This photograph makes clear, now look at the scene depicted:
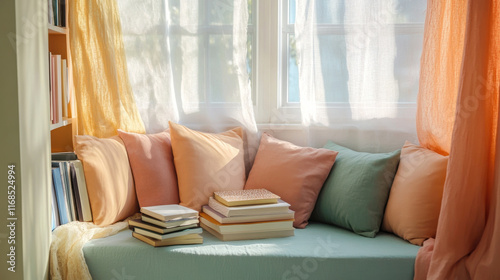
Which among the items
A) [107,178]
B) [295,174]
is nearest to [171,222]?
[107,178]

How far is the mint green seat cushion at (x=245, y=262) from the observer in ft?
7.05

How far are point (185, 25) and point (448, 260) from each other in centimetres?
165

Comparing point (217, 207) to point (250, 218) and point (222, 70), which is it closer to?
point (250, 218)

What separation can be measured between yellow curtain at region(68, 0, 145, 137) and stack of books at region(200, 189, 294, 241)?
2.34ft

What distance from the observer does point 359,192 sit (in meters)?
2.44

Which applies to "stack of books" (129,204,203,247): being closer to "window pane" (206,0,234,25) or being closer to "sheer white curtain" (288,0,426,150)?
"sheer white curtain" (288,0,426,150)

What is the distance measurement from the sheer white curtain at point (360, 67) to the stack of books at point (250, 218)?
1.84ft

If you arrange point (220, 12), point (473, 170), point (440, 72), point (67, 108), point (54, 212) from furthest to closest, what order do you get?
point (220, 12)
point (67, 108)
point (440, 72)
point (54, 212)
point (473, 170)

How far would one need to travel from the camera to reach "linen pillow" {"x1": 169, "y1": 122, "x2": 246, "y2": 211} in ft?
8.48

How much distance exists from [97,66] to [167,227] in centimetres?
95

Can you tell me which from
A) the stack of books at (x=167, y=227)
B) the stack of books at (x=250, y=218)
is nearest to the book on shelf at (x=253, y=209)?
the stack of books at (x=250, y=218)

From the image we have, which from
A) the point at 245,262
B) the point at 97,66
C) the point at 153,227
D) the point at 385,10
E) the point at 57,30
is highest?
the point at 385,10

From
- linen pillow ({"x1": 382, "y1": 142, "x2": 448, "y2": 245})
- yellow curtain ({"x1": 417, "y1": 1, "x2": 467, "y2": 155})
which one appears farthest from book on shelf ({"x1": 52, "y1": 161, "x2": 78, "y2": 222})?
yellow curtain ({"x1": 417, "y1": 1, "x2": 467, "y2": 155})

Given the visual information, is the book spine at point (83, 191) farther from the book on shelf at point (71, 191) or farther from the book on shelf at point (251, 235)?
the book on shelf at point (251, 235)
